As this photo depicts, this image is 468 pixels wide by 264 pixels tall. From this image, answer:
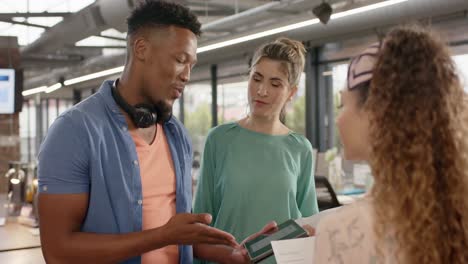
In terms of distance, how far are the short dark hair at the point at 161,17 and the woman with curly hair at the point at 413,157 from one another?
913 millimetres

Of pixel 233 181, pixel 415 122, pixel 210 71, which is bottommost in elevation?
pixel 233 181

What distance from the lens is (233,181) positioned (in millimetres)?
2207

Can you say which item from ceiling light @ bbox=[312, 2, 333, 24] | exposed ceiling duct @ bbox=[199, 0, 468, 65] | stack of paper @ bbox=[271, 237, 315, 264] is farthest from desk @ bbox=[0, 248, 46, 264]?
ceiling light @ bbox=[312, 2, 333, 24]

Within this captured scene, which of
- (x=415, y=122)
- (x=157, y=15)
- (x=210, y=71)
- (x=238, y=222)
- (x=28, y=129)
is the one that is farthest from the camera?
(x=28, y=129)

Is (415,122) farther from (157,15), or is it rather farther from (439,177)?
(157,15)

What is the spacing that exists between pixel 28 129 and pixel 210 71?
436 inches

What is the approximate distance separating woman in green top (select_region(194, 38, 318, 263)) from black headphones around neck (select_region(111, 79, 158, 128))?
0.59m

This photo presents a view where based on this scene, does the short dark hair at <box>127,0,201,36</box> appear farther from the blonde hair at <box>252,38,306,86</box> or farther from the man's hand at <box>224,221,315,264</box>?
the man's hand at <box>224,221,315,264</box>

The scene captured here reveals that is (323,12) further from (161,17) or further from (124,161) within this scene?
(124,161)

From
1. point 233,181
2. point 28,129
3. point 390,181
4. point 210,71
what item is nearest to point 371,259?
point 390,181

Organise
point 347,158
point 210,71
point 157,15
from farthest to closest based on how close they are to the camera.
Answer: point 210,71
point 157,15
point 347,158

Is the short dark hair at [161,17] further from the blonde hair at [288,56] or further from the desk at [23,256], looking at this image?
the desk at [23,256]

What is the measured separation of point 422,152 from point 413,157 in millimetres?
18

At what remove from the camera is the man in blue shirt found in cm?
147
